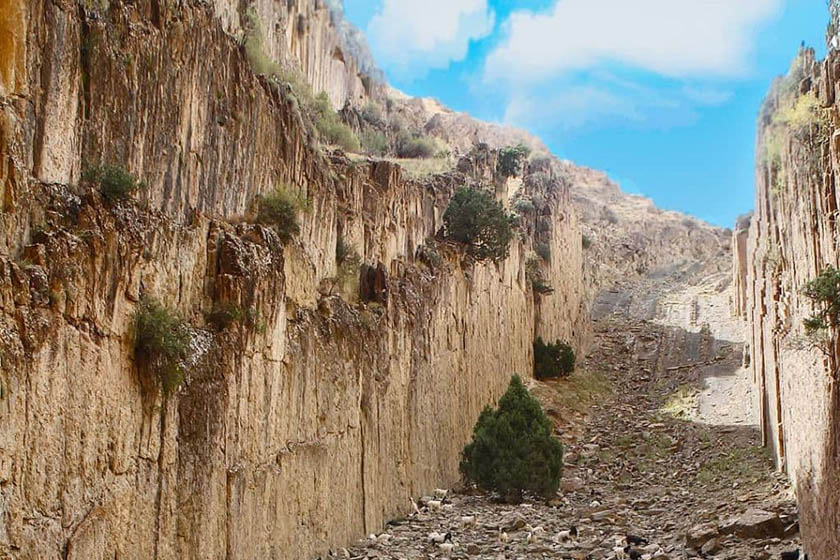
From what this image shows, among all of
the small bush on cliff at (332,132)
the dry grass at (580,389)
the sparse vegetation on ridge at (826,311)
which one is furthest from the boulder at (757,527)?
the dry grass at (580,389)

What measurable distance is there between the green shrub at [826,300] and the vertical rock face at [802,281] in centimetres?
57

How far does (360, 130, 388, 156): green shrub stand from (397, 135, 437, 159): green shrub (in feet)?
10.8

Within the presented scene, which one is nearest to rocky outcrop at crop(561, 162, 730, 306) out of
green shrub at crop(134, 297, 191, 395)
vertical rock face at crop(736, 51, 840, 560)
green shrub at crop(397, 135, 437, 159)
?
green shrub at crop(397, 135, 437, 159)

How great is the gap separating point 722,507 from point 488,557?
7.22 metres

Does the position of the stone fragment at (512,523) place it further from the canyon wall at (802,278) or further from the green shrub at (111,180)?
the green shrub at (111,180)

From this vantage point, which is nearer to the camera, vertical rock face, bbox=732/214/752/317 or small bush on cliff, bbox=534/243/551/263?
small bush on cliff, bbox=534/243/551/263

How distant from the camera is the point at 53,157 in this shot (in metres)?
12.3

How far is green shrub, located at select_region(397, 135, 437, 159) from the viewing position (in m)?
50.4

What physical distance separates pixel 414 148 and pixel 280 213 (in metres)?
31.8

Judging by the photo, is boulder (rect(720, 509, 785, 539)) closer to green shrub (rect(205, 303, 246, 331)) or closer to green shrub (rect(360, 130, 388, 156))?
green shrub (rect(205, 303, 246, 331))

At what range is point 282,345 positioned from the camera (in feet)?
59.8

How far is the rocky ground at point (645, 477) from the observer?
20.8 meters

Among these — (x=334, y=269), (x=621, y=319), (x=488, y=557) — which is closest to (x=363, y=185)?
(x=334, y=269)

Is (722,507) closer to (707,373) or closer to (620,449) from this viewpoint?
(620,449)
